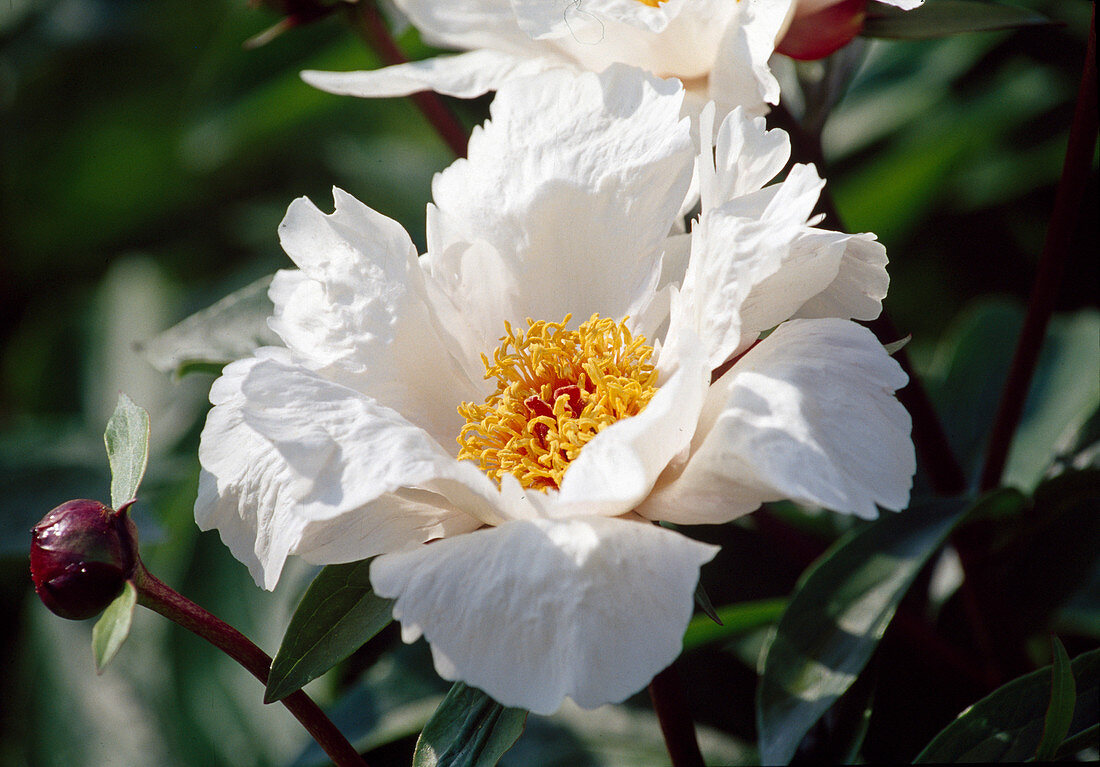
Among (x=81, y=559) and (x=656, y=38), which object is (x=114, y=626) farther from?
(x=656, y=38)

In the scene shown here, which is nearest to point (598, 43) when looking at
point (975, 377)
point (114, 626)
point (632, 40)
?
point (632, 40)

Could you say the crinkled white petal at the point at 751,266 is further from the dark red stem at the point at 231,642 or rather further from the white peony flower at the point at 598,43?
the dark red stem at the point at 231,642

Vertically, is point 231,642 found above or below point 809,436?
below

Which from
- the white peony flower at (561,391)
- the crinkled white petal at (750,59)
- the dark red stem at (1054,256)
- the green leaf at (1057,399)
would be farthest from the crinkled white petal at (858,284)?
the green leaf at (1057,399)

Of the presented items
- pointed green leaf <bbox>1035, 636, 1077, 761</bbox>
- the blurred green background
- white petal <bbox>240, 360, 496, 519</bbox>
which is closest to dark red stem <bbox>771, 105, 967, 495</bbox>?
the blurred green background

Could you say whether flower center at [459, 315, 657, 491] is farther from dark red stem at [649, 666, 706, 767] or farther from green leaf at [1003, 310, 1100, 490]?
green leaf at [1003, 310, 1100, 490]
